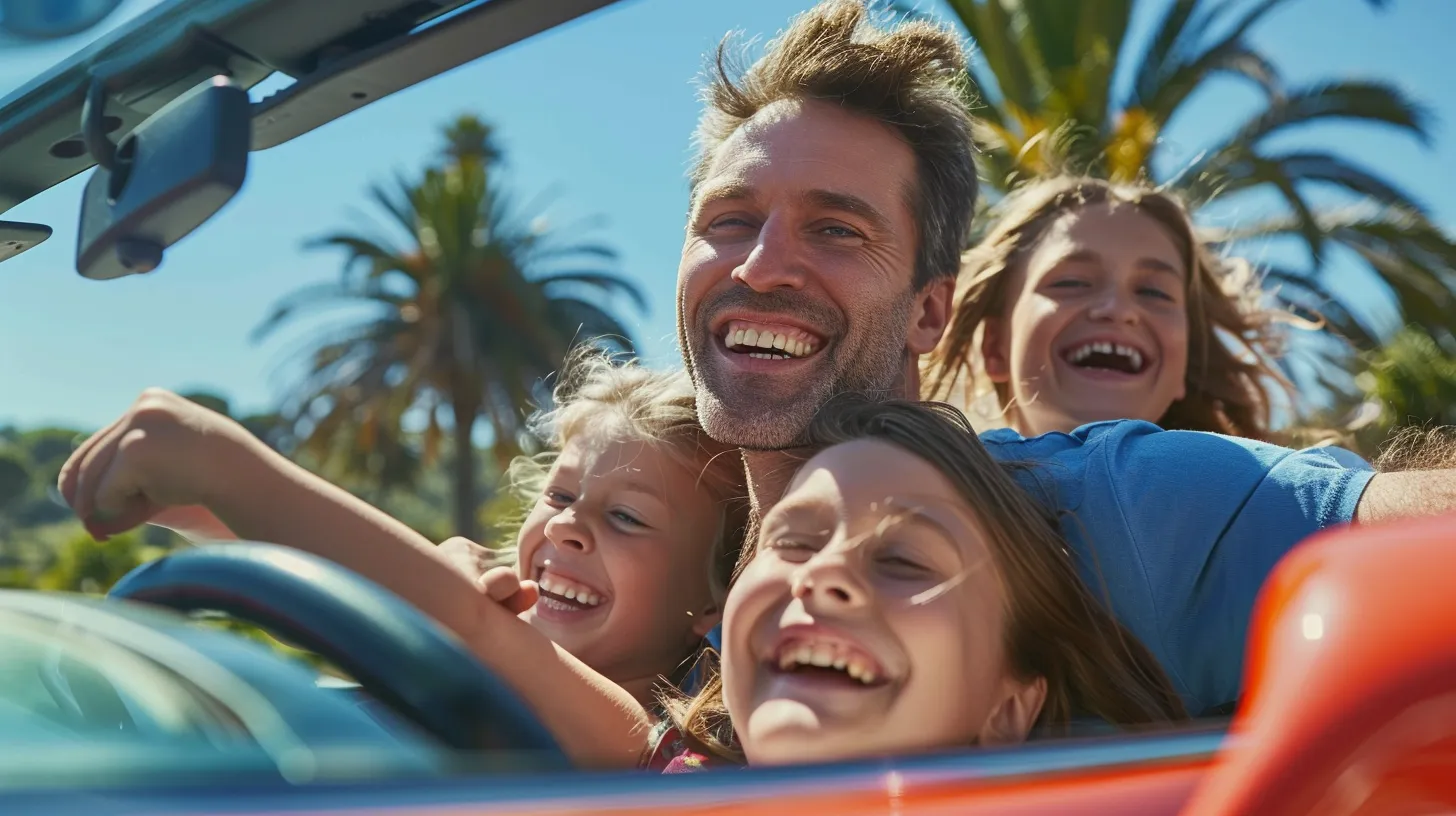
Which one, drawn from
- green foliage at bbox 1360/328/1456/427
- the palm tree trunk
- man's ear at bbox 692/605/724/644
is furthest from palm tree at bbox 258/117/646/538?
green foliage at bbox 1360/328/1456/427

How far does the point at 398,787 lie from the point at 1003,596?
857 millimetres

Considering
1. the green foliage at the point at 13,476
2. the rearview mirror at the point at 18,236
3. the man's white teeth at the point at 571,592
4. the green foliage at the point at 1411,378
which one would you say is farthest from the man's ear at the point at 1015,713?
the green foliage at the point at 1411,378

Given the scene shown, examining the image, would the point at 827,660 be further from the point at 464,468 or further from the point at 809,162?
the point at 464,468

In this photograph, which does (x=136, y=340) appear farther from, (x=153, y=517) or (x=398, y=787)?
(x=398, y=787)

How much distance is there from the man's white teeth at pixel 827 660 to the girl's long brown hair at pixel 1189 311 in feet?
6.77

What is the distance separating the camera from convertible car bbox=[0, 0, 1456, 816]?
0.89 m

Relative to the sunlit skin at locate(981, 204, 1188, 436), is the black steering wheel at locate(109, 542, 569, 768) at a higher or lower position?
lower

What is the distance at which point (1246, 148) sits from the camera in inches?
168

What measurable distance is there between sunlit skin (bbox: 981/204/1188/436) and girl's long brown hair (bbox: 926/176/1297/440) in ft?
0.25

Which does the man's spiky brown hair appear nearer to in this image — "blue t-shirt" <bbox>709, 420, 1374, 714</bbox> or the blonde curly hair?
the blonde curly hair

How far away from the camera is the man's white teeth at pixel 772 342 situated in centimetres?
237

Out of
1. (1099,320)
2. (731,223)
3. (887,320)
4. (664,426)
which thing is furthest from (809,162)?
(1099,320)

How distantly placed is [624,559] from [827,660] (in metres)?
0.87

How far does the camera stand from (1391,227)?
3816 mm
